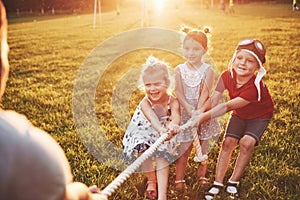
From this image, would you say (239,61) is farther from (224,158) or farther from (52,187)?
(52,187)

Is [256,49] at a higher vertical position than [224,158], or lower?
higher

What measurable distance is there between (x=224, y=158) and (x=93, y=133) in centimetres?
197

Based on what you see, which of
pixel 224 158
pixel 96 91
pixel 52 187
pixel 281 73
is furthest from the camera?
pixel 281 73

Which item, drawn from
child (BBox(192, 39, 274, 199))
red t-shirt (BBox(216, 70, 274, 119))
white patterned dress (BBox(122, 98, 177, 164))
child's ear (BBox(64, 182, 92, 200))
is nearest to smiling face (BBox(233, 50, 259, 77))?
child (BBox(192, 39, 274, 199))

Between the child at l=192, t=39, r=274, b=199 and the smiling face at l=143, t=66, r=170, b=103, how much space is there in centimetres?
42

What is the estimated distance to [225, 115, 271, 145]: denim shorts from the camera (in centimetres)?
335

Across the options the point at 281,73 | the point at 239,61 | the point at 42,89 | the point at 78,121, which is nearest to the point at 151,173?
the point at 239,61

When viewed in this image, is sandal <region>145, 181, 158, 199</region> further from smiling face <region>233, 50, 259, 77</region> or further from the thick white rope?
smiling face <region>233, 50, 259, 77</region>

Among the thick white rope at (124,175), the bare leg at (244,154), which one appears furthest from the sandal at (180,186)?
the thick white rope at (124,175)

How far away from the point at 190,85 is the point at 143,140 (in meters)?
0.71

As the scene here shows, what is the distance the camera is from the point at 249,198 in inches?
136

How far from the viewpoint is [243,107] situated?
136 inches

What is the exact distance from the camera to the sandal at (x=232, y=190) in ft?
11.4

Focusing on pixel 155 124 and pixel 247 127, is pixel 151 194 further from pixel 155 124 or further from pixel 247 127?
pixel 247 127
